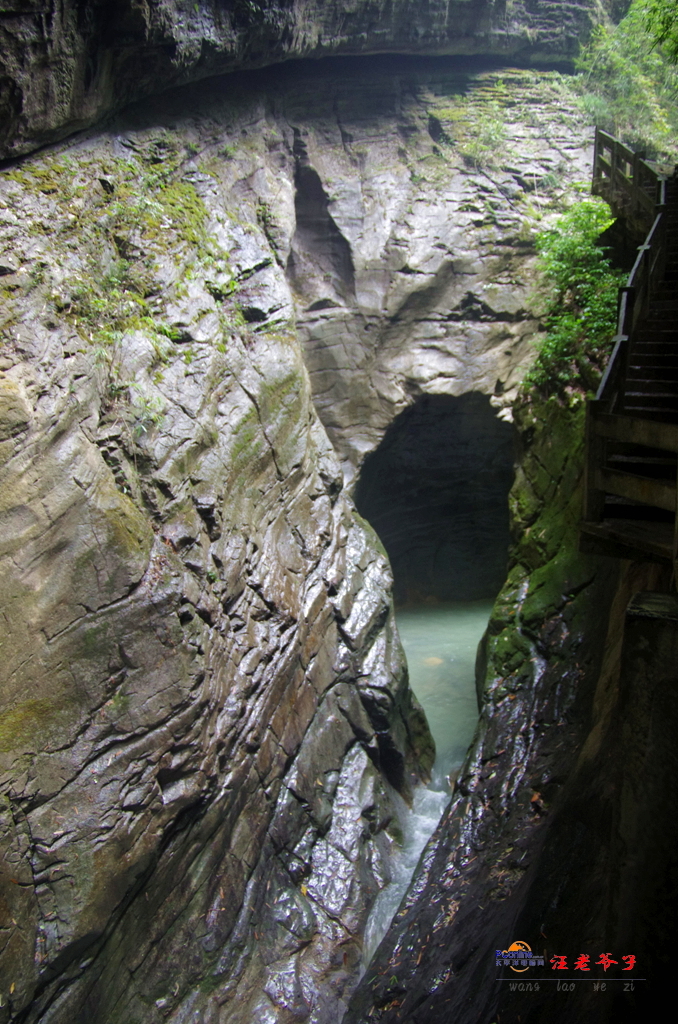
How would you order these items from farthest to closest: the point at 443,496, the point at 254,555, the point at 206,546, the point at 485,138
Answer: the point at 443,496 < the point at 485,138 < the point at 254,555 < the point at 206,546

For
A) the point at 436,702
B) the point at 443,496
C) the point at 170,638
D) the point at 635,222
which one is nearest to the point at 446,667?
the point at 436,702

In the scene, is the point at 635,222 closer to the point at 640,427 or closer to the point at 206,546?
the point at 640,427

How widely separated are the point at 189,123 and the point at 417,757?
1225cm

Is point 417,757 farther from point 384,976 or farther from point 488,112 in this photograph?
point 488,112

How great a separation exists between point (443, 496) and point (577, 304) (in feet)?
24.3

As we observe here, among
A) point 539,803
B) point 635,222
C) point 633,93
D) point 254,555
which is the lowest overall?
point 539,803

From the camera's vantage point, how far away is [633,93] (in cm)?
1614

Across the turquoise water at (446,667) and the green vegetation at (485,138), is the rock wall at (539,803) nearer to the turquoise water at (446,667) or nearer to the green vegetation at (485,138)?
the turquoise water at (446,667)

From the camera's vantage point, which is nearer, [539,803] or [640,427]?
[640,427]

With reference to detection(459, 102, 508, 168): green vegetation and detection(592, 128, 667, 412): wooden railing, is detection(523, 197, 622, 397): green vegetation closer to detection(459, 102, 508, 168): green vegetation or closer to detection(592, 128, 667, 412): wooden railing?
detection(592, 128, 667, 412): wooden railing

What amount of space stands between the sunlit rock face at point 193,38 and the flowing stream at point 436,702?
11.0 m

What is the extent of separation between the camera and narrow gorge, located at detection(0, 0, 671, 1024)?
5.77 metres

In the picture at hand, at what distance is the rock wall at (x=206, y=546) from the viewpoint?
5.82 metres

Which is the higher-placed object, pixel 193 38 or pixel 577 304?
pixel 193 38
